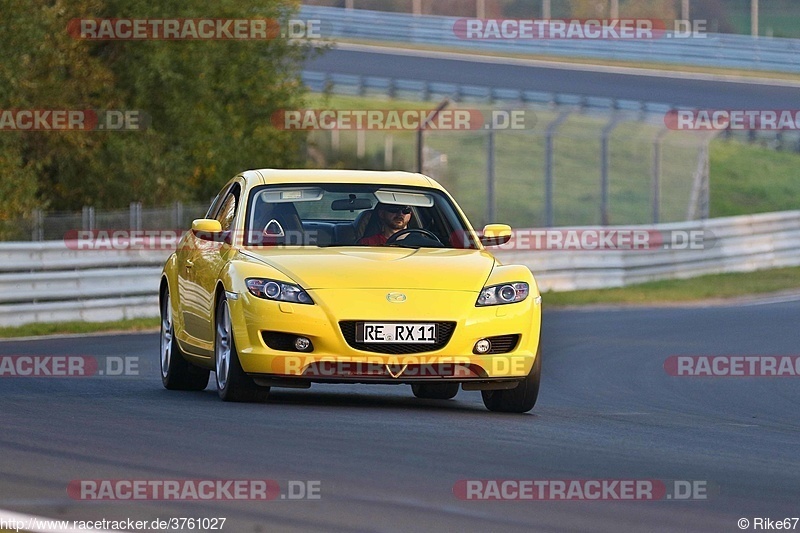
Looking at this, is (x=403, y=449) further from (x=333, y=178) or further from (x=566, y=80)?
(x=566, y=80)

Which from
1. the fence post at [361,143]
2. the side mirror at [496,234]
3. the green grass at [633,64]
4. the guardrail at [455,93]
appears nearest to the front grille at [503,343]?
the side mirror at [496,234]

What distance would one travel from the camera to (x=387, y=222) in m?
11.4

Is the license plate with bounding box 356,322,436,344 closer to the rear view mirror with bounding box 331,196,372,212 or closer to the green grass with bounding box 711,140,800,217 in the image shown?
the rear view mirror with bounding box 331,196,372,212

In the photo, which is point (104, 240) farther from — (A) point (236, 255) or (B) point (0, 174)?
(A) point (236, 255)

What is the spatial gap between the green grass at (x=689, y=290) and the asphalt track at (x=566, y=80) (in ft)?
41.5

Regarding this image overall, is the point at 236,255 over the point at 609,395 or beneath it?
over

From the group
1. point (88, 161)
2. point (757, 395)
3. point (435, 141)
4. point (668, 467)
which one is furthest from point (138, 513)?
point (435, 141)

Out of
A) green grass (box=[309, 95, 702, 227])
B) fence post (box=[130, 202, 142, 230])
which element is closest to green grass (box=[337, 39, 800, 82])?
green grass (box=[309, 95, 702, 227])

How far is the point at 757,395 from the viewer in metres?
13.4

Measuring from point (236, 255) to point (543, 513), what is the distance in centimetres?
463

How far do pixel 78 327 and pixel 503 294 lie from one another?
1011 centimetres

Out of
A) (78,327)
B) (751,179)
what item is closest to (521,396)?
(78,327)

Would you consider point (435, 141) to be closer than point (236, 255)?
No

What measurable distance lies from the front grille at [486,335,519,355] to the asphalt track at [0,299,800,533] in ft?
1.33
